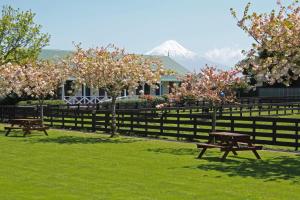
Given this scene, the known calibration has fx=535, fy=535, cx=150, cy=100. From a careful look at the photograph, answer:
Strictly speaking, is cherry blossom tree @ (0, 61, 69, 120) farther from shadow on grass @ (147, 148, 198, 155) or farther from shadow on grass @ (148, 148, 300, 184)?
shadow on grass @ (148, 148, 300, 184)

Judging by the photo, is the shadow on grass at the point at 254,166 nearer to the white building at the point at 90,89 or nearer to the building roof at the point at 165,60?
the white building at the point at 90,89

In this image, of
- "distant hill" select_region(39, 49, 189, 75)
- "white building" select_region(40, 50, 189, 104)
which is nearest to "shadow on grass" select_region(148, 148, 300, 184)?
"white building" select_region(40, 50, 189, 104)

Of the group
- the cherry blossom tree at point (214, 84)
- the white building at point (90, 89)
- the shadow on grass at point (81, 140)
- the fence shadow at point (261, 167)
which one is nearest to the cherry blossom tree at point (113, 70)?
the shadow on grass at point (81, 140)

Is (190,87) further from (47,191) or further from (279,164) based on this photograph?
(47,191)

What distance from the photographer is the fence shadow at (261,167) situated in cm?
1308

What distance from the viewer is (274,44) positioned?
51.2 ft

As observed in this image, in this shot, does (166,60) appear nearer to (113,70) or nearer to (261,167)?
(113,70)

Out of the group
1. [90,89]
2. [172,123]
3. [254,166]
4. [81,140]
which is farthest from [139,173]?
[90,89]

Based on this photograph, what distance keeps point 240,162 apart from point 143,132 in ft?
31.7

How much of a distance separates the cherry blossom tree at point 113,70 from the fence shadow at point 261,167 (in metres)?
Result: 8.67

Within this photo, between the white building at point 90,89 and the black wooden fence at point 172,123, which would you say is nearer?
the black wooden fence at point 172,123

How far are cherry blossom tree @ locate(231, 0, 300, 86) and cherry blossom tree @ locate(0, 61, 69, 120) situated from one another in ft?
46.2

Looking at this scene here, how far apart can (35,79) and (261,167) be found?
56.4 ft

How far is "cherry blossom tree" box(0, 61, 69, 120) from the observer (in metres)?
28.9
